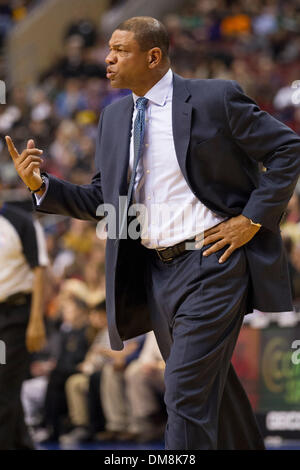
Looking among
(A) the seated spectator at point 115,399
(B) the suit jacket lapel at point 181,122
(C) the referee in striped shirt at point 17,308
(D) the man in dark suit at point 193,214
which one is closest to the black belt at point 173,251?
(D) the man in dark suit at point 193,214

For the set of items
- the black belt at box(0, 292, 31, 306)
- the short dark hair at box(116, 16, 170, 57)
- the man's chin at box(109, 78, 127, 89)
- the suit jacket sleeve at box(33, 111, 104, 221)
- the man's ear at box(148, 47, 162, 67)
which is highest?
the short dark hair at box(116, 16, 170, 57)

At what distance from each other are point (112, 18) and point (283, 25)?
447 centimetres

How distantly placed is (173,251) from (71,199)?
662mm

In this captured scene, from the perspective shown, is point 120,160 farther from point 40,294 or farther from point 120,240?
point 40,294

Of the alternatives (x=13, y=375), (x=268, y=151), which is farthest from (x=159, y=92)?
(x=13, y=375)

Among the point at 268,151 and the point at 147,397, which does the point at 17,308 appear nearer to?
the point at 147,397

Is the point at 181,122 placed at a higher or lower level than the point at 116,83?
lower

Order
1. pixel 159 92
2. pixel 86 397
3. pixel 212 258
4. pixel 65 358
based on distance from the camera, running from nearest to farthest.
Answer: pixel 212 258, pixel 159 92, pixel 86 397, pixel 65 358

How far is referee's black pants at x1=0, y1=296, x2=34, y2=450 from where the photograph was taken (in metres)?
6.19

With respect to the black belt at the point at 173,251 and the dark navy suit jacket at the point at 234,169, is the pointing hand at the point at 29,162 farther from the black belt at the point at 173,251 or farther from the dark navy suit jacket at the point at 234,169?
the black belt at the point at 173,251

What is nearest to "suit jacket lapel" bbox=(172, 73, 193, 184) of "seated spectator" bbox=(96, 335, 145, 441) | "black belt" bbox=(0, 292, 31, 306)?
"black belt" bbox=(0, 292, 31, 306)

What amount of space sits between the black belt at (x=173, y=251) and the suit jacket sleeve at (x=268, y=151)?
1.17ft

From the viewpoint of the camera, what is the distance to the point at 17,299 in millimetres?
6473

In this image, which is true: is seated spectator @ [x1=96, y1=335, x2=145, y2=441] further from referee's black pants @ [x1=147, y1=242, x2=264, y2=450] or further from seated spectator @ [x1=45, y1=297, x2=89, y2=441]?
referee's black pants @ [x1=147, y1=242, x2=264, y2=450]
